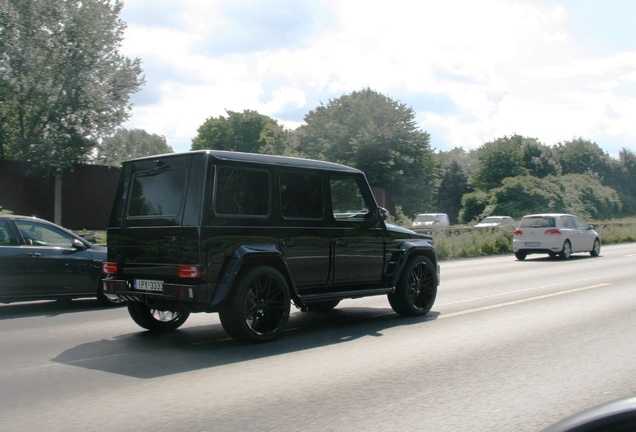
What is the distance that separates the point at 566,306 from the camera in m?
11.2

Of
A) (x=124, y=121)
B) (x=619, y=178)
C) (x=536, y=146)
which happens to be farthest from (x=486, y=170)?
(x=124, y=121)

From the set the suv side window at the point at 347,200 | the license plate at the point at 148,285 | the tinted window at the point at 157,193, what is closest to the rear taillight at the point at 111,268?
the license plate at the point at 148,285

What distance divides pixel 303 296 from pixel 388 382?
2.48 metres

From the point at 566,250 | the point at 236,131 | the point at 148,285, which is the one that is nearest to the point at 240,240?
the point at 148,285

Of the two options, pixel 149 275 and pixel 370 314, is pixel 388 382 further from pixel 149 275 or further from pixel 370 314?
pixel 370 314

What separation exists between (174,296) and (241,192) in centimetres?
141

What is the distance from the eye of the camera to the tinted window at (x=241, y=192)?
782 centimetres

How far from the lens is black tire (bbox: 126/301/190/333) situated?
8.89 meters

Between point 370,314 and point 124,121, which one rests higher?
point 124,121

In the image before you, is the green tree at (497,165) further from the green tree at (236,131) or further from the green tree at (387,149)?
the green tree at (236,131)

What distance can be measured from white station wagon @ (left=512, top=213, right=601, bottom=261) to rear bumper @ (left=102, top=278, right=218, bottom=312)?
58.3ft

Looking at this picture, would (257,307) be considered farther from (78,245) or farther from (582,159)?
(582,159)

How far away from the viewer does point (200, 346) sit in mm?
7980

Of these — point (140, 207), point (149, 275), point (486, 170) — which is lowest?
point (149, 275)
